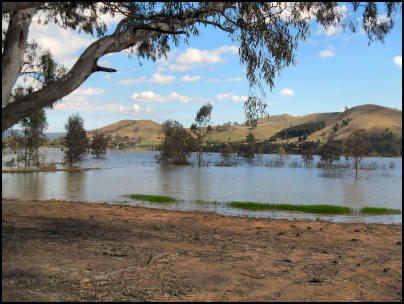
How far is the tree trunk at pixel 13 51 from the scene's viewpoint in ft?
18.1

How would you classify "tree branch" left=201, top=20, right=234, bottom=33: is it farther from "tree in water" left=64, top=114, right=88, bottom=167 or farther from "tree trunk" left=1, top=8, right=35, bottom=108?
"tree in water" left=64, top=114, right=88, bottom=167

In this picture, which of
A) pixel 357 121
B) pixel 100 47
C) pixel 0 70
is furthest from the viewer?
pixel 357 121

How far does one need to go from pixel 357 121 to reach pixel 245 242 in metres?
175

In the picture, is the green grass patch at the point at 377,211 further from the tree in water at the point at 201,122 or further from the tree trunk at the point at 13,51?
the tree in water at the point at 201,122

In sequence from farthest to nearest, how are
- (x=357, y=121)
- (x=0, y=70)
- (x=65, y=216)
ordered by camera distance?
(x=357, y=121) < (x=65, y=216) < (x=0, y=70)

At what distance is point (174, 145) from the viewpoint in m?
66.2

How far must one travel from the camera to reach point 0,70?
541 centimetres

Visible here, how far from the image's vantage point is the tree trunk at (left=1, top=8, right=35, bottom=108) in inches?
217

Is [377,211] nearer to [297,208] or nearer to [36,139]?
[297,208]

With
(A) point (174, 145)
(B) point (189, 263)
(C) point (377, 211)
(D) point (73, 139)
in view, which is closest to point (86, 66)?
(B) point (189, 263)

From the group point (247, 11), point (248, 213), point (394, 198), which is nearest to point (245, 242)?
point (247, 11)

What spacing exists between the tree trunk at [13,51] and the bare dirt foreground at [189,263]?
90.3 inches

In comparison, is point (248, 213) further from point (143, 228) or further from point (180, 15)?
point (180, 15)

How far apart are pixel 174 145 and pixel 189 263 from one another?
197ft
